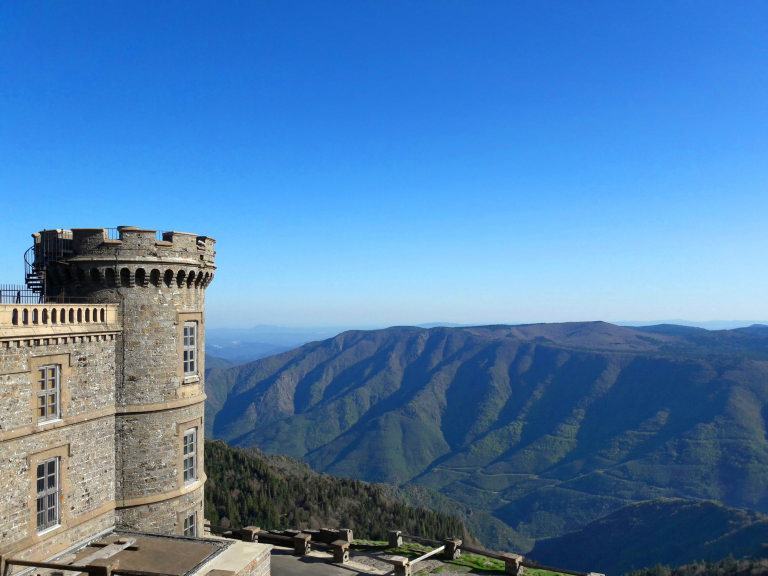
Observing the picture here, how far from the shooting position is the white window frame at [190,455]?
918 inches

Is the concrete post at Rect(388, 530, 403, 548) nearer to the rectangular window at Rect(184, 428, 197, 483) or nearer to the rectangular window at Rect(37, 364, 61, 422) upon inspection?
the rectangular window at Rect(184, 428, 197, 483)

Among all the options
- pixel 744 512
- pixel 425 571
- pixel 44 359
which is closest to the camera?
pixel 44 359

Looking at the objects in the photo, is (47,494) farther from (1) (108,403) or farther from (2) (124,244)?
(2) (124,244)

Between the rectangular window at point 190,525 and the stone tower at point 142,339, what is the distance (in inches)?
15.6

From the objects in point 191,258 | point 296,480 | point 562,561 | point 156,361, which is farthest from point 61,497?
point 562,561

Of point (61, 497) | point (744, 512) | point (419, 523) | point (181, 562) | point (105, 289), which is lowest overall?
Answer: point (744, 512)

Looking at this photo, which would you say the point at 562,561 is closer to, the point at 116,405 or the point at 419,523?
the point at 419,523

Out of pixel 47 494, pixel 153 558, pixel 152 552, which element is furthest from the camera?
pixel 152 552

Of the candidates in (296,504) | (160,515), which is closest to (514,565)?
(160,515)

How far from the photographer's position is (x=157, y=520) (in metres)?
22.1

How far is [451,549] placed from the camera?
2634cm

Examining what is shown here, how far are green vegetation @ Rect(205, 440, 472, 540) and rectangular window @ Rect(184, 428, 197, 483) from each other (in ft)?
152

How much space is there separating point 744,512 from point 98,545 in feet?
Result: 443

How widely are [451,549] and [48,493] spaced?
16818 mm
